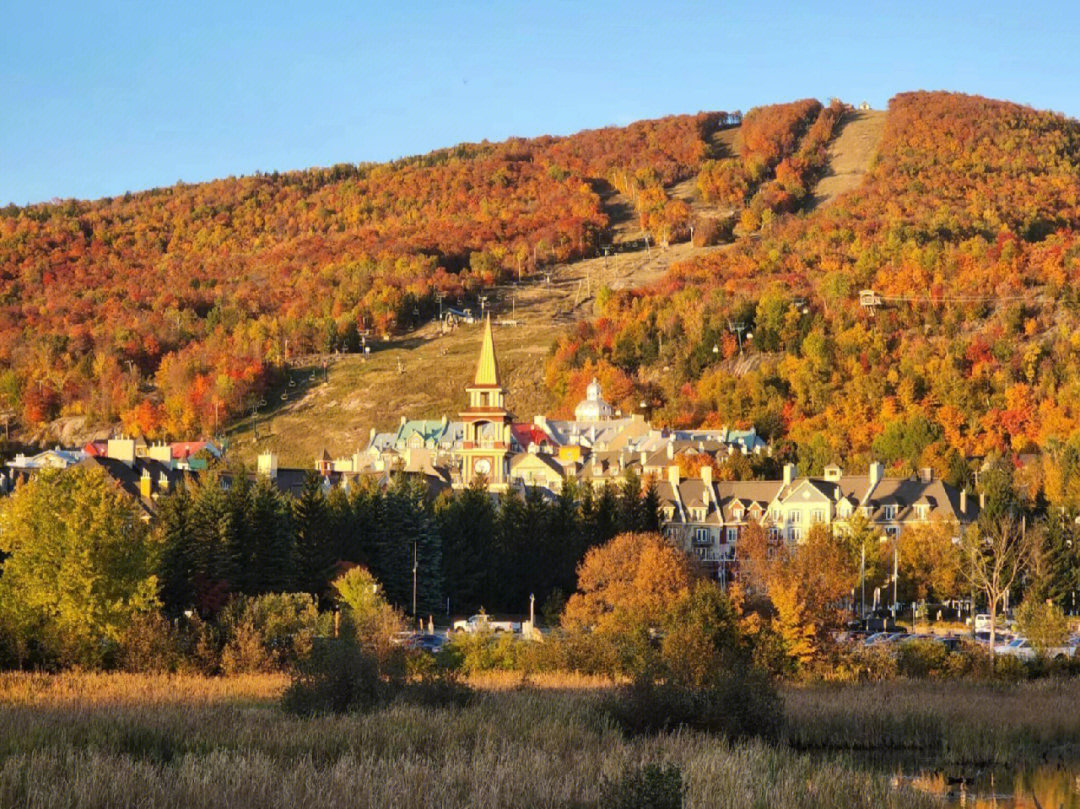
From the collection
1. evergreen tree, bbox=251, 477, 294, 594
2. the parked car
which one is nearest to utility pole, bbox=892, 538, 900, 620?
the parked car

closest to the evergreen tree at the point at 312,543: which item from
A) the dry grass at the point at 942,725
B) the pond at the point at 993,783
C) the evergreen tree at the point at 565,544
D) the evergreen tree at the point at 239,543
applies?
the evergreen tree at the point at 239,543

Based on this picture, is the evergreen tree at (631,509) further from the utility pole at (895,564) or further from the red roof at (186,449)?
the red roof at (186,449)

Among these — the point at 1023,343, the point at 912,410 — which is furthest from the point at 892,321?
the point at 912,410

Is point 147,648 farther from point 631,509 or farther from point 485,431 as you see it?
point 485,431

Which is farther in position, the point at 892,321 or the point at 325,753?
the point at 892,321

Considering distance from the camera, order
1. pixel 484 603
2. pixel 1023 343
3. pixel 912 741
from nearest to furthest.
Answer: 1. pixel 912 741
2. pixel 484 603
3. pixel 1023 343

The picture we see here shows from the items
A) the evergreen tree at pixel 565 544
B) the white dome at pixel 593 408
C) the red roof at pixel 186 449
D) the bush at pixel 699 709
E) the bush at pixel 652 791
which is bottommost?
the bush at pixel 699 709

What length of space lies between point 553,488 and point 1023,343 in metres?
67.2

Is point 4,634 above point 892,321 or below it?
below

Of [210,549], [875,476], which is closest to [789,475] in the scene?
[875,476]

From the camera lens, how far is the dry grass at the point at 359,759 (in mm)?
29859

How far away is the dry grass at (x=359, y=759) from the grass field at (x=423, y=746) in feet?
0.21

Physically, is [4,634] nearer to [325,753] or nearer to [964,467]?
[325,753]

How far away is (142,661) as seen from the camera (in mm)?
54938
